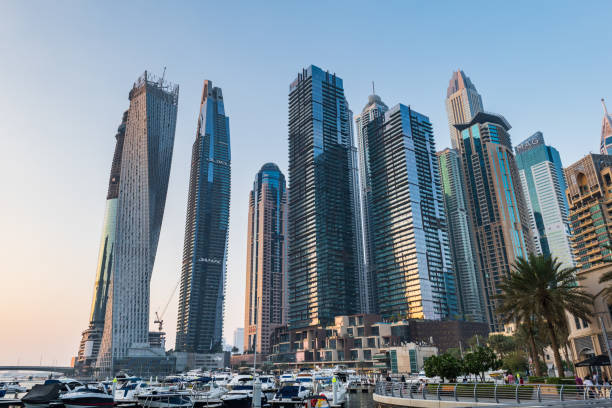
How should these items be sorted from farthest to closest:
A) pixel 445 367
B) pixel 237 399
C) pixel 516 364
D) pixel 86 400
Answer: pixel 516 364 → pixel 445 367 → pixel 237 399 → pixel 86 400

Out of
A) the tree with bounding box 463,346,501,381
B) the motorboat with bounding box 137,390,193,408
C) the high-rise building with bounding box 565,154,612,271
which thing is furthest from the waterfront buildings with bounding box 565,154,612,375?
the motorboat with bounding box 137,390,193,408

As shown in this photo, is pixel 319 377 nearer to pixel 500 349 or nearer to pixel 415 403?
pixel 415 403

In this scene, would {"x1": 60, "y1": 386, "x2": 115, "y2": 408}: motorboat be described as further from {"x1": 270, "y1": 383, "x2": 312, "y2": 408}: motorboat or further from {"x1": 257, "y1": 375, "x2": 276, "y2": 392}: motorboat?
{"x1": 257, "y1": 375, "x2": 276, "y2": 392}: motorboat

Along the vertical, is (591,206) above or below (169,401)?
above

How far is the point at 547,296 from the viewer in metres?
47.1

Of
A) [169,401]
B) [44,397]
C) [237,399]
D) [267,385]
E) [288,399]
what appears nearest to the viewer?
[44,397]

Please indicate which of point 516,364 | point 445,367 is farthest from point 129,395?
point 516,364

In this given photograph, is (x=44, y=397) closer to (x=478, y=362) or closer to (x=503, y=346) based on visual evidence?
(x=478, y=362)

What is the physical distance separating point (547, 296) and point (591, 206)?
161524mm

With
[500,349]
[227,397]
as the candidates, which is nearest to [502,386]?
[227,397]

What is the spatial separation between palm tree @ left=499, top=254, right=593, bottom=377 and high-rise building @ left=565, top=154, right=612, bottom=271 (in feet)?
489

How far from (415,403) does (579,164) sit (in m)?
191

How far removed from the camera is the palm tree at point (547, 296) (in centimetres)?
4653

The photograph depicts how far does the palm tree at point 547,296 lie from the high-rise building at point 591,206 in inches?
5873
